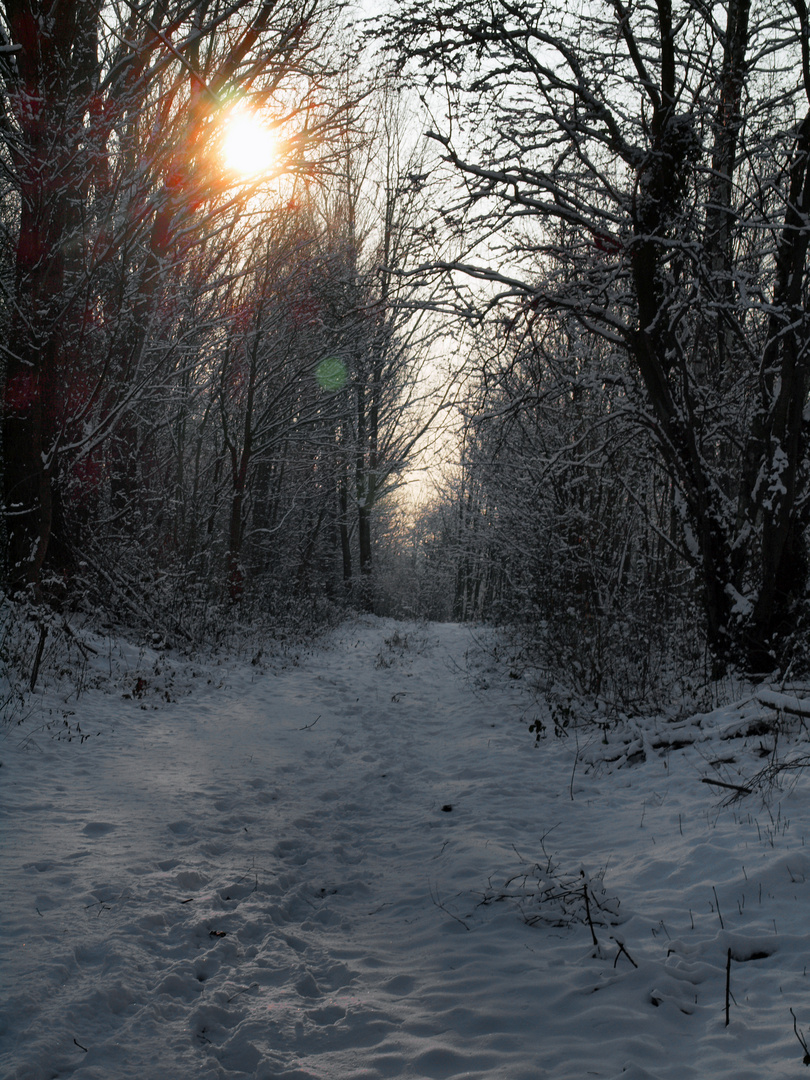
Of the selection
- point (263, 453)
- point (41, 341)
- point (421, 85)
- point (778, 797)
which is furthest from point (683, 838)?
point (263, 453)

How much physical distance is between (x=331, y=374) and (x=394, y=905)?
12.8m

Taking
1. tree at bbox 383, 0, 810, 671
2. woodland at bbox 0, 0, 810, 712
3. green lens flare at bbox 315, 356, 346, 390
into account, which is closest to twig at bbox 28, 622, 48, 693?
woodland at bbox 0, 0, 810, 712

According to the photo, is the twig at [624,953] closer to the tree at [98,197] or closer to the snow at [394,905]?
the snow at [394,905]

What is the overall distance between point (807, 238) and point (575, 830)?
18.7 feet

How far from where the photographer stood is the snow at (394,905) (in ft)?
7.55

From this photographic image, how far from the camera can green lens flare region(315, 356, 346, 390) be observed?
573 inches

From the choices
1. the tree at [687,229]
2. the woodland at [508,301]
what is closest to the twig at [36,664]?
the woodland at [508,301]

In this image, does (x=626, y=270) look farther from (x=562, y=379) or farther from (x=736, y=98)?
(x=736, y=98)

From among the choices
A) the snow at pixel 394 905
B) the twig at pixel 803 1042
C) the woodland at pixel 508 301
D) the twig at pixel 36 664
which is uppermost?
the woodland at pixel 508 301

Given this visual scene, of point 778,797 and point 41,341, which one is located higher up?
point 41,341

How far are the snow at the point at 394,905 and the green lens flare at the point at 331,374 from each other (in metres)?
9.90

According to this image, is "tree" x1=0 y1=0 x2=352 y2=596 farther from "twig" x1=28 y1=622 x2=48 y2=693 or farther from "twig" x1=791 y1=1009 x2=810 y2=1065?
"twig" x1=791 y1=1009 x2=810 y2=1065

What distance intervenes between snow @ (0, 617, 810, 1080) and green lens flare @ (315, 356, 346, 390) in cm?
990

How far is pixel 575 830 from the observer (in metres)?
4.48
